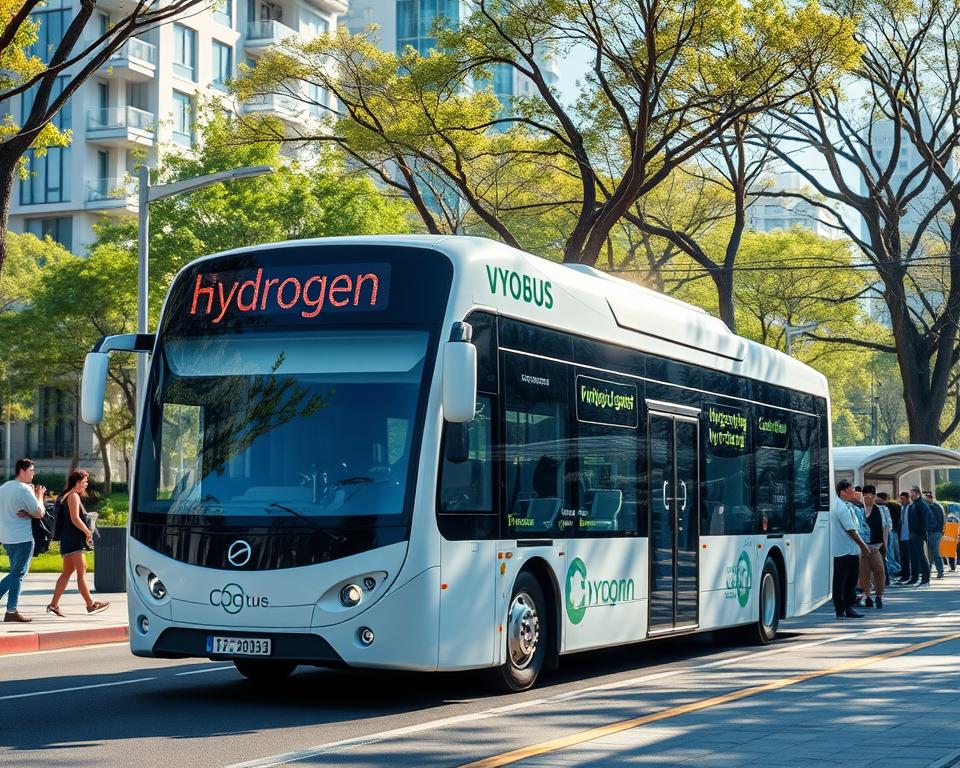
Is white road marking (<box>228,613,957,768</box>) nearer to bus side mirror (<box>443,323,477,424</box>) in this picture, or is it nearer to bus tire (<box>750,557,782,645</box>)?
bus tire (<box>750,557,782,645</box>)

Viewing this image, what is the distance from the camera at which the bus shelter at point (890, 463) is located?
32.3m

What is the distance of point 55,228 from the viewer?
63.0 meters

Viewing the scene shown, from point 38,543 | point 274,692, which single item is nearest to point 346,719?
point 274,692

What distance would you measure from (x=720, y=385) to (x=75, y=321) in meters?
36.9

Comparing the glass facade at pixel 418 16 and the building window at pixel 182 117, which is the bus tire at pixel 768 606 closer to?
the building window at pixel 182 117

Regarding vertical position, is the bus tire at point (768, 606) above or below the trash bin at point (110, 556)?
below

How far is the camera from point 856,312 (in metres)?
52.3

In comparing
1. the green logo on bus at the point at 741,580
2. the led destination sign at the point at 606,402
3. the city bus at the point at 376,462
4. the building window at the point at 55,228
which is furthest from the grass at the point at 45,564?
the building window at the point at 55,228

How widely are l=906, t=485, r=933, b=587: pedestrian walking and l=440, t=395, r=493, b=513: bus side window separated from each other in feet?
62.0

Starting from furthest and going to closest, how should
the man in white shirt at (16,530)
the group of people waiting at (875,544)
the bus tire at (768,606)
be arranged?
the group of people waiting at (875,544), the man in white shirt at (16,530), the bus tire at (768,606)

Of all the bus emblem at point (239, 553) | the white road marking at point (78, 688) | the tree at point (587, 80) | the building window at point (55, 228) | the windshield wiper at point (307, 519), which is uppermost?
the building window at point (55, 228)

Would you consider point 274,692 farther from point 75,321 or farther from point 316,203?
point 75,321

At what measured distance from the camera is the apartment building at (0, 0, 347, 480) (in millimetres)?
60781

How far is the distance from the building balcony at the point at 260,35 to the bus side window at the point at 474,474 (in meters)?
58.4
